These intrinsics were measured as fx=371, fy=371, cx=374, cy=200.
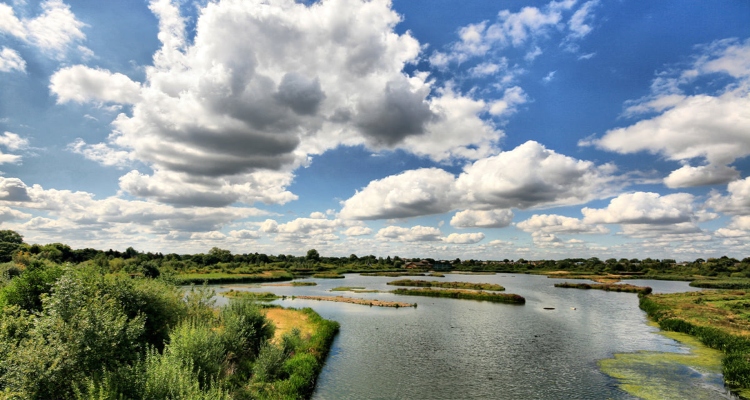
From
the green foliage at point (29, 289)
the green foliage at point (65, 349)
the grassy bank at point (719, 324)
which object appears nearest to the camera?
the green foliage at point (65, 349)

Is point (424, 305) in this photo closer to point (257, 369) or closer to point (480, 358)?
point (480, 358)

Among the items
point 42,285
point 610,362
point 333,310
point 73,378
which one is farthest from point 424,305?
point 73,378

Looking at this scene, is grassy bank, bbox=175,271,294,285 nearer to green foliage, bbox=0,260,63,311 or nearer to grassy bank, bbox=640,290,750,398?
green foliage, bbox=0,260,63,311

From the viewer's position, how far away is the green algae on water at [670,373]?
102ft

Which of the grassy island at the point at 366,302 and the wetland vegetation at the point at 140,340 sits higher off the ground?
the wetland vegetation at the point at 140,340

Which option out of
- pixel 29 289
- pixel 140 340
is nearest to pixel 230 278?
pixel 29 289

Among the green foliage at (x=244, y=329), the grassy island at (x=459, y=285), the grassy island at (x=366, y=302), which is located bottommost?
the grassy island at (x=366, y=302)

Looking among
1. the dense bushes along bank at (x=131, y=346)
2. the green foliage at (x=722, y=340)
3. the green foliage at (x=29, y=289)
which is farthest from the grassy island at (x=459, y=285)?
the green foliage at (x=29, y=289)

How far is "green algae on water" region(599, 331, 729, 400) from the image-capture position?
3100cm

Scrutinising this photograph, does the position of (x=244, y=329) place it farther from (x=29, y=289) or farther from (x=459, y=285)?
(x=459, y=285)

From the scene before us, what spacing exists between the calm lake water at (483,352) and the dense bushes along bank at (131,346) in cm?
494

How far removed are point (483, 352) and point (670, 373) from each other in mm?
17588

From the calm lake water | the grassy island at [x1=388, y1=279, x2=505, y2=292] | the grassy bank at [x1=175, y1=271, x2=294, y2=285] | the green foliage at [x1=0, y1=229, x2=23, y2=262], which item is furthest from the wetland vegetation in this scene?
the green foliage at [x1=0, y1=229, x2=23, y2=262]

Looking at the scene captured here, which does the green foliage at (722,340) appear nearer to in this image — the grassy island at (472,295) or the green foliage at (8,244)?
the grassy island at (472,295)
